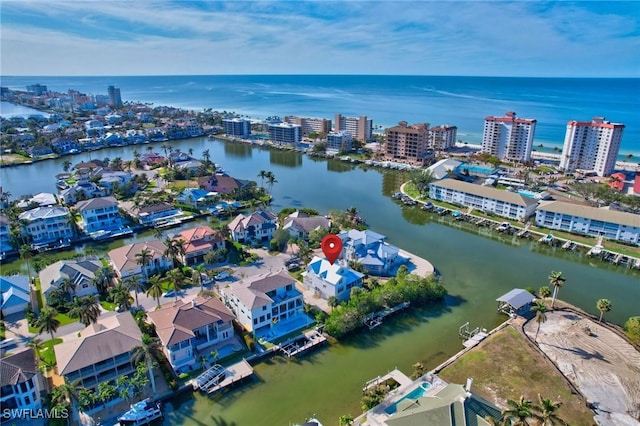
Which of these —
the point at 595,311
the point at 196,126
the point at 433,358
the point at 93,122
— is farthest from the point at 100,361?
the point at 93,122

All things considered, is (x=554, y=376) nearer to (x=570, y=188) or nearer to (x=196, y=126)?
(x=570, y=188)

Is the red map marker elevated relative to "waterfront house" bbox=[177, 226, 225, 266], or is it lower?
elevated

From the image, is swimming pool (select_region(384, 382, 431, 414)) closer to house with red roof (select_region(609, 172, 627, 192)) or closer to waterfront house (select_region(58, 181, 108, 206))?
waterfront house (select_region(58, 181, 108, 206))

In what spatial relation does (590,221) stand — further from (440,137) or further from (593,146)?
(440,137)

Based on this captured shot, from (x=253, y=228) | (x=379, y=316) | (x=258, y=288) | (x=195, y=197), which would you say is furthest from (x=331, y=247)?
(x=195, y=197)

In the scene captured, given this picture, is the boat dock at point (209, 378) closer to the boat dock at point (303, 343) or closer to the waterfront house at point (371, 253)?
the boat dock at point (303, 343)

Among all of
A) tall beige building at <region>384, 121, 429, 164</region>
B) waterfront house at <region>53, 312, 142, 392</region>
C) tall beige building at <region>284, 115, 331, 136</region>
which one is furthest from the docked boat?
tall beige building at <region>284, 115, 331, 136</region>

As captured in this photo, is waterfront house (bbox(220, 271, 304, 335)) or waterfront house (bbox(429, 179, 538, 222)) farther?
waterfront house (bbox(429, 179, 538, 222))
